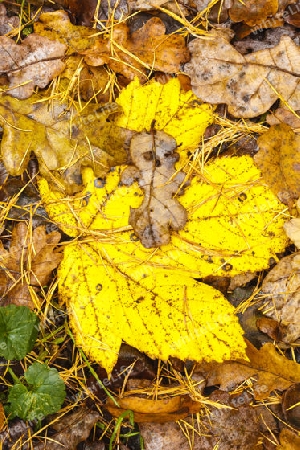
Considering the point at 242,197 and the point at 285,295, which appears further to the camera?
the point at 285,295

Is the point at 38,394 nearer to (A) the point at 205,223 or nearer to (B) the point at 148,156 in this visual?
(A) the point at 205,223

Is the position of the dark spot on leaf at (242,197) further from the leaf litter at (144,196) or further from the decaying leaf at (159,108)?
the decaying leaf at (159,108)

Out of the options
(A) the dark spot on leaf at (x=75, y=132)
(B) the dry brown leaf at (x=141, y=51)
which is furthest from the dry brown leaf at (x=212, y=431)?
(B) the dry brown leaf at (x=141, y=51)

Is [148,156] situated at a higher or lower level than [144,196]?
higher

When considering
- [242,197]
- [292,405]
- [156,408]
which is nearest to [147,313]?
[156,408]

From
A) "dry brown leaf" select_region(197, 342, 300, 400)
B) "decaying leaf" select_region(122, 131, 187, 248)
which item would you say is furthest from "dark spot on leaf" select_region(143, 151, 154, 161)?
"dry brown leaf" select_region(197, 342, 300, 400)

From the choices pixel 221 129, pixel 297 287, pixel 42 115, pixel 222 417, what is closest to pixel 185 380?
pixel 222 417

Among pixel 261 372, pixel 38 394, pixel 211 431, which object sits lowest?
pixel 211 431
